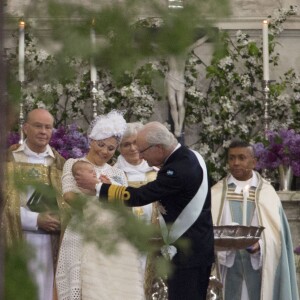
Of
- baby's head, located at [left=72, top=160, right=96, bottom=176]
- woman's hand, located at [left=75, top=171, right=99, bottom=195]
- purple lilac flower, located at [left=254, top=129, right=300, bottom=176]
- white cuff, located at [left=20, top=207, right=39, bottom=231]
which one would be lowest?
white cuff, located at [left=20, top=207, right=39, bottom=231]

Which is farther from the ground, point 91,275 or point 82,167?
point 82,167

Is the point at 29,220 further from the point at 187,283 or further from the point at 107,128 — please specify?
the point at 187,283

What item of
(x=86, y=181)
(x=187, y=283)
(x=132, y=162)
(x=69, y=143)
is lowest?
(x=187, y=283)

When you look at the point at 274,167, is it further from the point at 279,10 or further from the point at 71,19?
the point at 71,19

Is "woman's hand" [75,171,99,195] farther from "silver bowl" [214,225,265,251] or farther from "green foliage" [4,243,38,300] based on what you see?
"green foliage" [4,243,38,300]

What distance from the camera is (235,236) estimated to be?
7.85 m

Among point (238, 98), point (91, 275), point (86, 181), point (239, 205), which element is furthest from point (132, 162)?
point (238, 98)

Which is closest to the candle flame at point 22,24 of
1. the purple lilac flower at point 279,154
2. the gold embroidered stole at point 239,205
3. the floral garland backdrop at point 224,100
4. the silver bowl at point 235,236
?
the silver bowl at point 235,236

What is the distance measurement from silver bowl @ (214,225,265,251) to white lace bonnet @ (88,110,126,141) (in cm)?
83

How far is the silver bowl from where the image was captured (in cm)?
768

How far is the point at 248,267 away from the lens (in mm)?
9133

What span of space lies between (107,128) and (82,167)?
1.33 ft

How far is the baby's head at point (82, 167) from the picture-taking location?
6964 millimetres

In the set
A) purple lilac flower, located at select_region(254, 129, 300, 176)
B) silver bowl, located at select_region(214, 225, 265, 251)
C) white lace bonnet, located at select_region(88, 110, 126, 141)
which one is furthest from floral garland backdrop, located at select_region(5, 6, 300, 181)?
white lace bonnet, located at select_region(88, 110, 126, 141)
